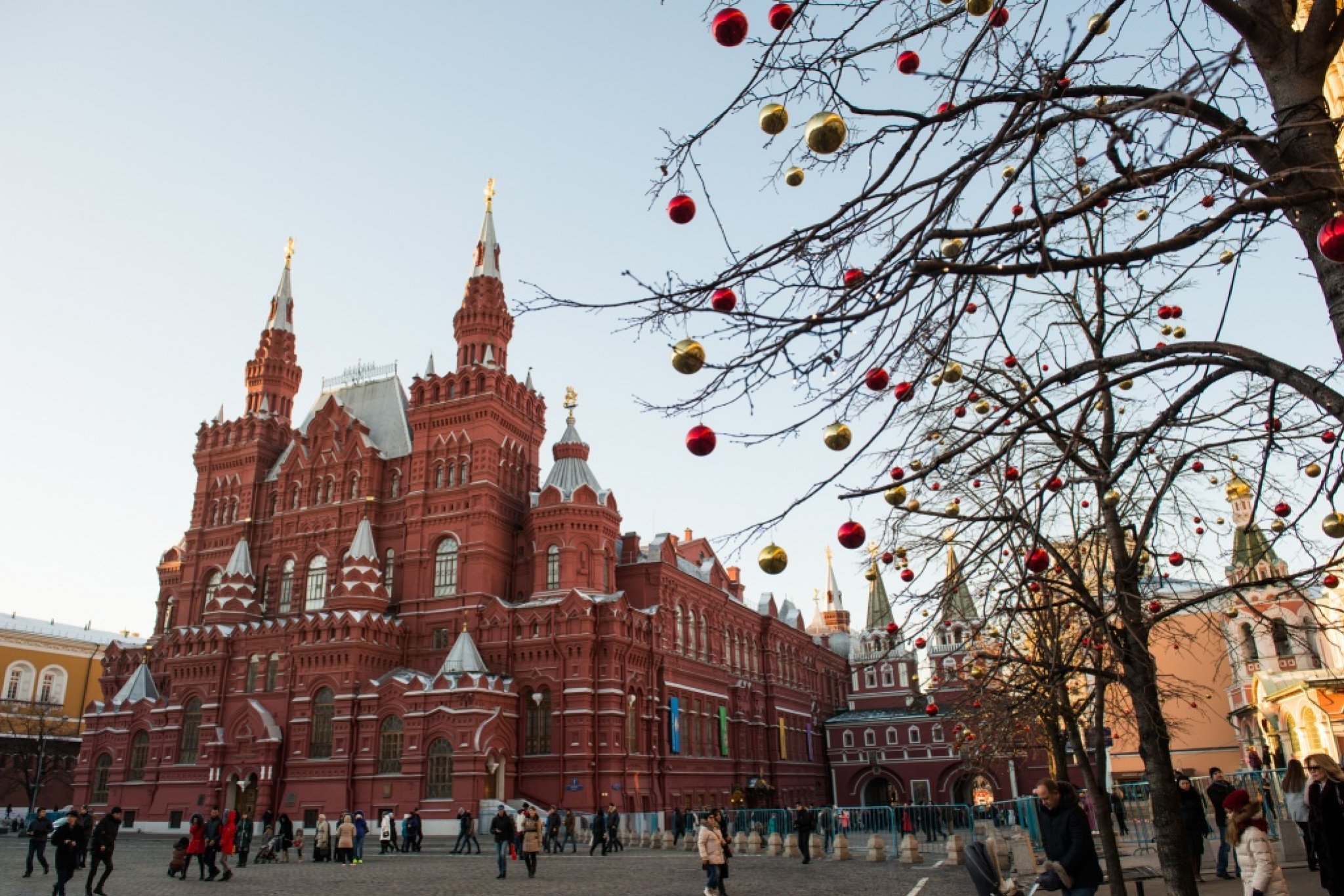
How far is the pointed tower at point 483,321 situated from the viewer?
43688 millimetres

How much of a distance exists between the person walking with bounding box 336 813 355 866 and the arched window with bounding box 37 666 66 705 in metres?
50.4

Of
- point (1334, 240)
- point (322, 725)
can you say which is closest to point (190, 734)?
point (322, 725)

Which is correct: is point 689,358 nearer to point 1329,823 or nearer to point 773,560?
point 773,560

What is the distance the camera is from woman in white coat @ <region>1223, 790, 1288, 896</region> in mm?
7160

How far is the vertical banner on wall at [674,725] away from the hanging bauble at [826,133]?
38.9 meters

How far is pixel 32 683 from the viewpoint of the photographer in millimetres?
60812

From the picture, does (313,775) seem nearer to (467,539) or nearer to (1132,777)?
(467,539)

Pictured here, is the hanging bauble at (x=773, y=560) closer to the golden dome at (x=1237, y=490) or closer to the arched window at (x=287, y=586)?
the golden dome at (x=1237, y=490)

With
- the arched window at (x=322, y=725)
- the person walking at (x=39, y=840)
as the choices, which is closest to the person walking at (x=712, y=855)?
the person walking at (x=39, y=840)

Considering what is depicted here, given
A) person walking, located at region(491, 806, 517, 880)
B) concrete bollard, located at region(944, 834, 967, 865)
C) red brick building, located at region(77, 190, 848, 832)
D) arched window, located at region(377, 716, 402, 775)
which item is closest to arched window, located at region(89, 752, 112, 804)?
red brick building, located at region(77, 190, 848, 832)

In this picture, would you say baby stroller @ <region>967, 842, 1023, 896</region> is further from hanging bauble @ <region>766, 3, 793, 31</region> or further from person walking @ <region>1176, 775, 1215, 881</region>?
hanging bauble @ <region>766, 3, 793, 31</region>

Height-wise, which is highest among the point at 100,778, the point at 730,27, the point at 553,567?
the point at 553,567

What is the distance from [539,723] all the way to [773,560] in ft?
110

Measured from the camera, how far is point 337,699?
35938mm
